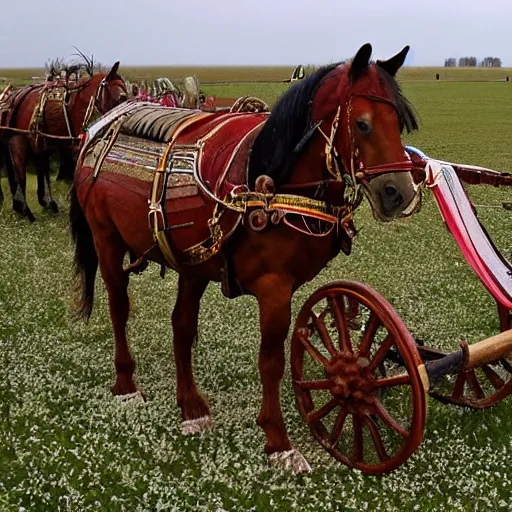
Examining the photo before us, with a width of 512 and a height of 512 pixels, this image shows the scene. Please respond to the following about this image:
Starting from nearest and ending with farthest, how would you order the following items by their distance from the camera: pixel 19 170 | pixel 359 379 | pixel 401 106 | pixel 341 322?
pixel 401 106 < pixel 359 379 < pixel 341 322 < pixel 19 170

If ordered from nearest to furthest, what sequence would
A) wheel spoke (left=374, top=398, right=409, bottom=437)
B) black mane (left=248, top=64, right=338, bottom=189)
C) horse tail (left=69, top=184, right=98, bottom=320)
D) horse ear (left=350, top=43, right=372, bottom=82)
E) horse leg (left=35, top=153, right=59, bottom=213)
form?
horse ear (left=350, top=43, right=372, bottom=82), black mane (left=248, top=64, right=338, bottom=189), wheel spoke (left=374, top=398, right=409, bottom=437), horse tail (left=69, top=184, right=98, bottom=320), horse leg (left=35, top=153, right=59, bottom=213)

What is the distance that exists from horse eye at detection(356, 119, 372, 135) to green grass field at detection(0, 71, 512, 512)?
242cm

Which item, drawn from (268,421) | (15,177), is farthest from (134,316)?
(15,177)

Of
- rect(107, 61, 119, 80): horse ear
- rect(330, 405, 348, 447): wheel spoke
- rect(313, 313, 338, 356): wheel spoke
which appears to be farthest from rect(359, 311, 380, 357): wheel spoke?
rect(107, 61, 119, 80): horse ear

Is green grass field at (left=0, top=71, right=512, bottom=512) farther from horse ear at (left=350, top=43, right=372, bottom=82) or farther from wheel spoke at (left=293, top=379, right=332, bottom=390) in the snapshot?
horse ear at (left=350, top=43, right=372, bottom=82)

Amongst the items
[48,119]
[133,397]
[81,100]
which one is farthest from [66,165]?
[133,397]

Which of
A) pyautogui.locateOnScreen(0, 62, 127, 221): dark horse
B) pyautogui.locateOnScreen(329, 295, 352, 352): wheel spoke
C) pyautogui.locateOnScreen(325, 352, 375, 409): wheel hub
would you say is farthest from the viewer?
pyautogui.locateOnScreen(0, 62, 127, 221): dark horse

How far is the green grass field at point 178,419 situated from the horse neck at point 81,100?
2888 mm

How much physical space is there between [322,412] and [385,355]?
2.26ft

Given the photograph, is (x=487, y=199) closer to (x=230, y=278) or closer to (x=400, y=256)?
(x=400, y=256)

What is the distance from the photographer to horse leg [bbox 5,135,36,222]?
40.6ft

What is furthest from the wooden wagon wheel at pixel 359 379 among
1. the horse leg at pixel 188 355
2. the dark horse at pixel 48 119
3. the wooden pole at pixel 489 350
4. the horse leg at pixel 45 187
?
the horse leg at pixel 45 187

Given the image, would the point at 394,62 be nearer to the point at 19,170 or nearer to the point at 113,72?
the point at 113,72

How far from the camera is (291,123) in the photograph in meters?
3.79
